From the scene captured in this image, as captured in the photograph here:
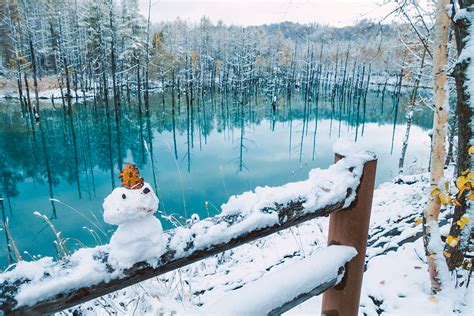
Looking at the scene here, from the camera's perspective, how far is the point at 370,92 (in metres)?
52.3

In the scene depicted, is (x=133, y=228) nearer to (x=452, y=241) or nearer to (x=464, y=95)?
(x=452, y=241)

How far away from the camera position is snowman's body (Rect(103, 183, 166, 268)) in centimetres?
79

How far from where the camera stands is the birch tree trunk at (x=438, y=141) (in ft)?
7.12

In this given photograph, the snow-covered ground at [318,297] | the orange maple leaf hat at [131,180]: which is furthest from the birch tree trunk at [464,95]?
the orange maple leaf hat at [131,180]

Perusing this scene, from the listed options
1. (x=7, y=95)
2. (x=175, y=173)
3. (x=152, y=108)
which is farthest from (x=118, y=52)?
(x=175, y=173)

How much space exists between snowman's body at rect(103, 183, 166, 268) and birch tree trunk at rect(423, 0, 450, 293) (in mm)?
2256

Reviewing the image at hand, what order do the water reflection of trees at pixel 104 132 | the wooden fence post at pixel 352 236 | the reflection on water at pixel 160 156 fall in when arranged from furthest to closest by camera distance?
1. the water reflection of trees at pixel 104 132
2. the reflection on water at pixel 160 156
3. the wooden fence post at pixel 352 236

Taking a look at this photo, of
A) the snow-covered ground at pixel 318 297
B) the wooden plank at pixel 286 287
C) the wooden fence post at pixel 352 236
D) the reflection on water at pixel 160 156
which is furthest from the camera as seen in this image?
the reflection on water at pixel 160 156

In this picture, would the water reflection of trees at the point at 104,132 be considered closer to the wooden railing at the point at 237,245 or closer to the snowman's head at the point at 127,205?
the wooden railing at the point at 237,245

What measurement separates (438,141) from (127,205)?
2.32 metres

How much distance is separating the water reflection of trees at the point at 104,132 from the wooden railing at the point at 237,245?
7.19 meters

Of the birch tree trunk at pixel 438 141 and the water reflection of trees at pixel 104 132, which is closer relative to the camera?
the birch tree trunk at pixel 438 141

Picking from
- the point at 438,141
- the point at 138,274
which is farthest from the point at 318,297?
the point at 138,274

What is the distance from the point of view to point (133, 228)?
0.81 m
